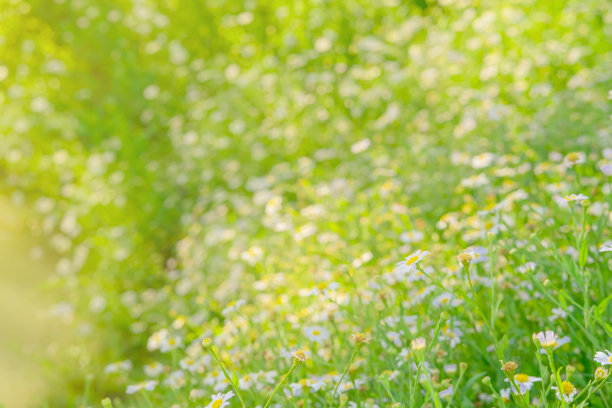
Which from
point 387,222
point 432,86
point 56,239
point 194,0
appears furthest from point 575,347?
point 194,0

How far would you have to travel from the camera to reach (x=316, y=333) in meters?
1.89

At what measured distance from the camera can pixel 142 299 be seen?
3910 millimetres

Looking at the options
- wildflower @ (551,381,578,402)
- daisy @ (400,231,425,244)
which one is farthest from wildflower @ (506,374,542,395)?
daisy @ (400,231,425,244)

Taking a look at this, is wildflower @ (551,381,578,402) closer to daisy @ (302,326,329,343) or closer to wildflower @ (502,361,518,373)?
wildflower @ (502,361,518,373)

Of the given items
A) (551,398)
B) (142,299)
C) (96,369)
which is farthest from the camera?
(142,299)

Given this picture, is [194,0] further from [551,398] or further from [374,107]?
[551,398]

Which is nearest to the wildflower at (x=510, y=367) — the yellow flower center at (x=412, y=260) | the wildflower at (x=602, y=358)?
the wildflower at (x=602, y=358)

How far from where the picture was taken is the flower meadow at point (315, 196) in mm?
1643

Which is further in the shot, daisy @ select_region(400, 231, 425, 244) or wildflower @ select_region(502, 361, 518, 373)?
daisy @ select_region(400, 231, 425, 244)

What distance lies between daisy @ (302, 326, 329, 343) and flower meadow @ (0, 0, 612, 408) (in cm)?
3

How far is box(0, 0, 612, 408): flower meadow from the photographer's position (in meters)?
1.64

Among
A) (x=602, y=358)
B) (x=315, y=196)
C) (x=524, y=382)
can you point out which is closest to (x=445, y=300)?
(x=524, y=382)

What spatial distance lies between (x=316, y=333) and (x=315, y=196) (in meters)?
1.41

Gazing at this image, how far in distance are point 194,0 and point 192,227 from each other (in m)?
2.82
